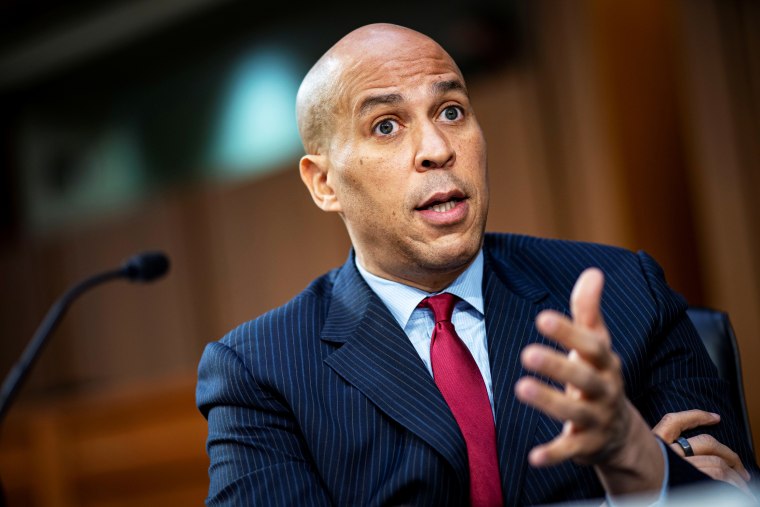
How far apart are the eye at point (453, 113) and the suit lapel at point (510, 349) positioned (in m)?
0.29

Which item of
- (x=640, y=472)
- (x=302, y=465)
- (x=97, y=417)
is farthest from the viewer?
(x=97, y=417)

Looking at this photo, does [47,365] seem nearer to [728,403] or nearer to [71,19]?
[71,19]

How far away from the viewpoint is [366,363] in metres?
1.52

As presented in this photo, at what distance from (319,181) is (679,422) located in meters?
0.80

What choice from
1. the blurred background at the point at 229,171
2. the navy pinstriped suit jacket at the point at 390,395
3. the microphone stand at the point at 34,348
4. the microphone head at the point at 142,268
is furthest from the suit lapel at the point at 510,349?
the blurred background at the point at 229,171

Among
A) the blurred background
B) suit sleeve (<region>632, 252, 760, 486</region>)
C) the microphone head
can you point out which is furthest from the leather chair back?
the blurred background

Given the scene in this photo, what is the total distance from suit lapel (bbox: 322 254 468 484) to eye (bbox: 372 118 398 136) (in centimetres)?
29

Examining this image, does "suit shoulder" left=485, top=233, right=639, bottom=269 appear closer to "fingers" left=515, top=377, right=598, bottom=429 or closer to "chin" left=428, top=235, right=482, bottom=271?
"chin" left=428, top=235, right=482, bottom=271

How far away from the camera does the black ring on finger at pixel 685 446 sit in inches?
53.5

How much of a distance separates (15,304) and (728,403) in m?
5.72

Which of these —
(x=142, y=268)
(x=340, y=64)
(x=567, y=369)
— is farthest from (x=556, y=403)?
(x=142, y=268)

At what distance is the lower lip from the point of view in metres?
1.50

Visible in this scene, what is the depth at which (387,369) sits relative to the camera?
1.51 m

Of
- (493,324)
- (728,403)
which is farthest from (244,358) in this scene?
(728,403)
